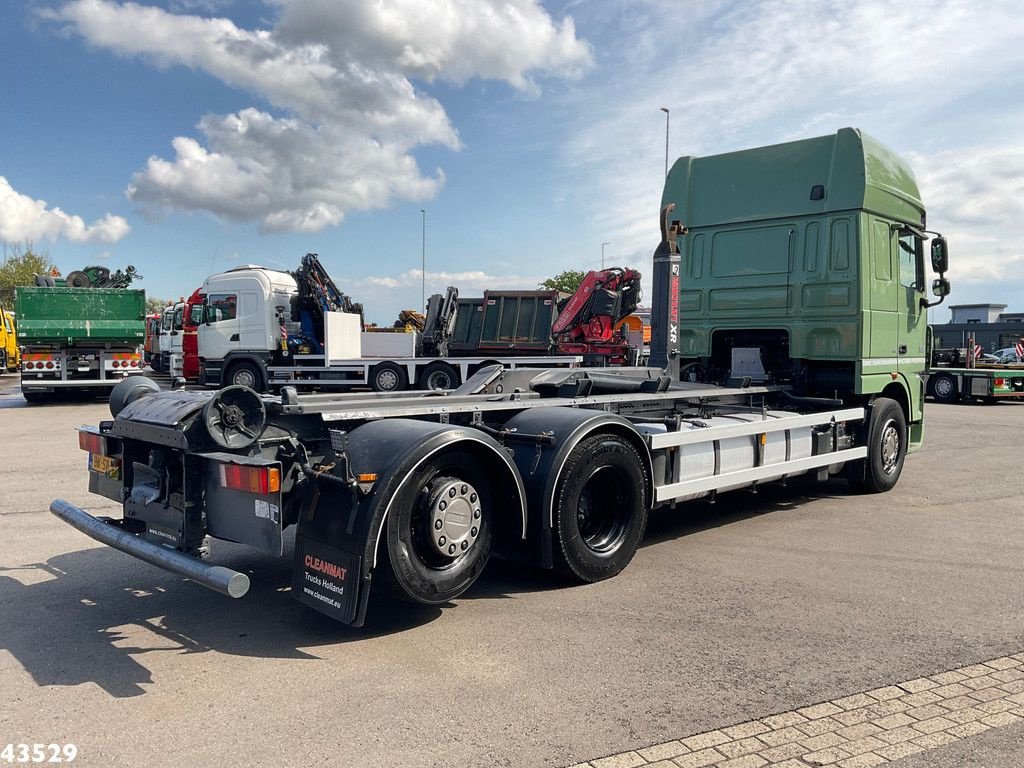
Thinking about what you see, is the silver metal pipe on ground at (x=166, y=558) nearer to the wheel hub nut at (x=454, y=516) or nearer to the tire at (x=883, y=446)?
the wheel hub nut at (x=454, y=516)

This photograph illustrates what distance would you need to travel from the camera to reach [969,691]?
3.77m

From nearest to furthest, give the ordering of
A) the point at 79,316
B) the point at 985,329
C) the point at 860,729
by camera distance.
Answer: the point at 860,729 < the point at 79,316 < the point at 985,329

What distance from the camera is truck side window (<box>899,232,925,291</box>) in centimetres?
886

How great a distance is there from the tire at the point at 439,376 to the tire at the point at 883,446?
1235cm

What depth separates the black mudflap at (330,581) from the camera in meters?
4.07

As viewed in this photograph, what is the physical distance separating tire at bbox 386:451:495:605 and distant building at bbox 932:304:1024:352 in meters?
47.1

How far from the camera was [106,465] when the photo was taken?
5156mm

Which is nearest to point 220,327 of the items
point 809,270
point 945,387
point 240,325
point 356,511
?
point 240,325

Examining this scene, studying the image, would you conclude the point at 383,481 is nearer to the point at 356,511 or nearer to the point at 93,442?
the point at 356,511

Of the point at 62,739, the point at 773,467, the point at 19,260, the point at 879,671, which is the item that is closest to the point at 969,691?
the point at 879,671

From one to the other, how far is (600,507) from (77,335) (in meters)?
16.7

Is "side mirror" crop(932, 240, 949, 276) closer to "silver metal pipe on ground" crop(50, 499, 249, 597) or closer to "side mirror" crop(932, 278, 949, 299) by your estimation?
"side mirror" crop(932, 278, 949, 299)

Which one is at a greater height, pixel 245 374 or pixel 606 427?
pixel 245 374

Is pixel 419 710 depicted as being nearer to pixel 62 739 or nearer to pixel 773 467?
pixel 62 739
